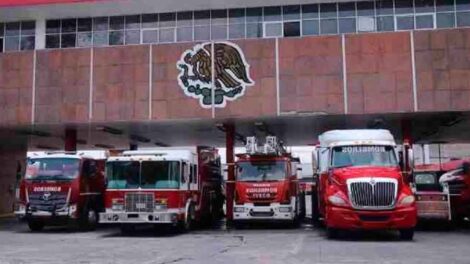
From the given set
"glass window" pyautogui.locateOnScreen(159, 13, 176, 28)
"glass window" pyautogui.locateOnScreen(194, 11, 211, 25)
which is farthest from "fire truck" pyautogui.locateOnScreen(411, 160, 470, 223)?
"glass window" pyautogui.locateOnScreen(159, 13, 176, 28)

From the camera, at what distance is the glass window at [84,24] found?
27.8 meters

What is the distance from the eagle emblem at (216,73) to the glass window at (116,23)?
13.1 ft

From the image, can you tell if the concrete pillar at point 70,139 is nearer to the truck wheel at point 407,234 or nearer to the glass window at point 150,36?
the glass window at point 150,36

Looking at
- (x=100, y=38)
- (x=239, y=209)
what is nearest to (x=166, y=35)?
(x=100, y=38)

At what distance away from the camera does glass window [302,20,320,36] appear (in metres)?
26.1

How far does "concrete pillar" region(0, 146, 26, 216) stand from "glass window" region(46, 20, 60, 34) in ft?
38.0

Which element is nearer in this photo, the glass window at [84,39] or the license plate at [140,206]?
the license plate at [140,206]

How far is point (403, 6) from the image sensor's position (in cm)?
2581

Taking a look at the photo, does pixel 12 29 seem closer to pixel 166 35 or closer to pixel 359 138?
pixel 166 35

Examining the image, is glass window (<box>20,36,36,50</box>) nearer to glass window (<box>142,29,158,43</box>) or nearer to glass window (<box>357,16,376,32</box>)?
glass window (<box>142,29,158,43</box>)

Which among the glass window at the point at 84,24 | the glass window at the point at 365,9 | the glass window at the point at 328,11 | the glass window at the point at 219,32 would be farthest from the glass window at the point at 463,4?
the glass window at the point at 84,24

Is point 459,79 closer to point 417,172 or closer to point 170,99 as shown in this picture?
point 417,172

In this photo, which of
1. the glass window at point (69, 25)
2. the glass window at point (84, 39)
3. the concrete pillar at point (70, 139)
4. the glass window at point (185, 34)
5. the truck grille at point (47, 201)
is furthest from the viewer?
the concrete pillar at point (70, 139)

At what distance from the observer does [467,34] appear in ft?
77.8
